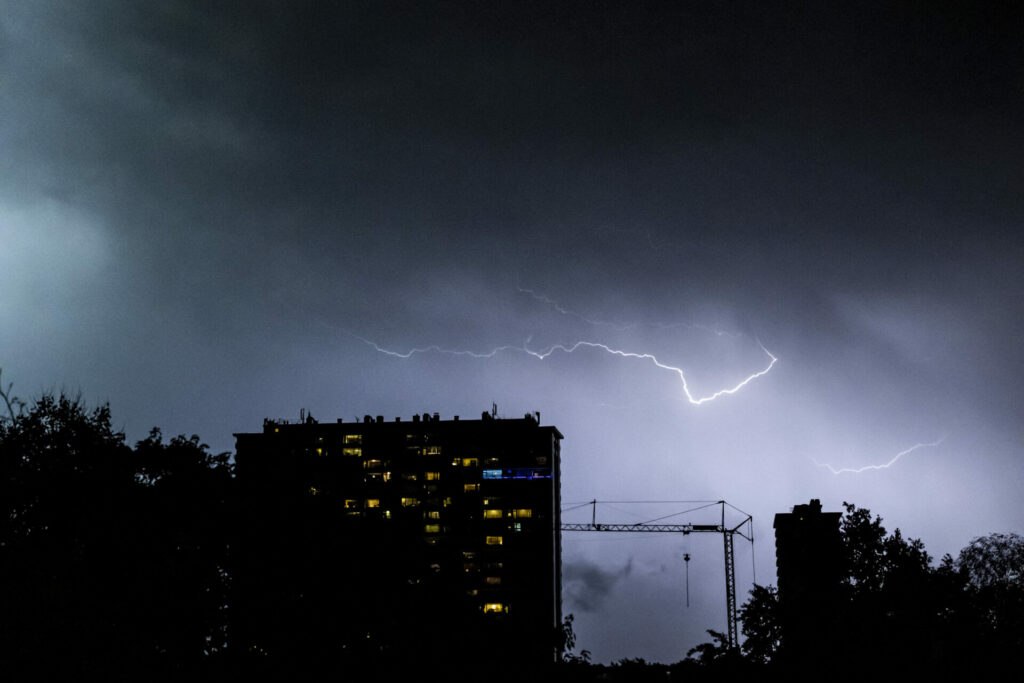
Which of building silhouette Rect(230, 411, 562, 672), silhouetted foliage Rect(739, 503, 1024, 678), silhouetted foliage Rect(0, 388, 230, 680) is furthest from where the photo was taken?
building silhouette Rect(230, 411, 562, 672)

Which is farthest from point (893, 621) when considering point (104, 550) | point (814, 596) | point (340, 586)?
point (104, 550)

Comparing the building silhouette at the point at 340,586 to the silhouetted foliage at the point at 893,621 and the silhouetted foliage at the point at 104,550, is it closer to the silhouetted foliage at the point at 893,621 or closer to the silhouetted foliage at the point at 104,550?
the silhouetted foliage at the point at 104,550

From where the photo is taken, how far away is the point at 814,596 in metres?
17.6

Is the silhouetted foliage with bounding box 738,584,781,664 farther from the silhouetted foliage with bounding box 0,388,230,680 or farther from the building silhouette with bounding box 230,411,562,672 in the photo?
the silhouetted foliage with bounding box 0,388,230,680

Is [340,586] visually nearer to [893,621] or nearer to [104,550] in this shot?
[104,550]

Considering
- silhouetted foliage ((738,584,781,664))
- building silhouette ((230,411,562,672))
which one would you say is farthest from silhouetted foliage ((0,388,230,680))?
silhouetted foliage ((738,584,781,664))

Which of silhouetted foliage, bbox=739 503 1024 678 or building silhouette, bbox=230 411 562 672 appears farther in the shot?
building silhouette, bbox=230 411 562 672

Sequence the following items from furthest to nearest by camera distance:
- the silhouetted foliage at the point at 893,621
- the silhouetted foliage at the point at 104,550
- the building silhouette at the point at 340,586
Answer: the building silhouette at the point at 340,586 < the silhouetted foliage at the point at 104,550 < the silhouetted foliage at the point at 893,621

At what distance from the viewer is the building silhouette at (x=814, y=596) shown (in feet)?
52.6

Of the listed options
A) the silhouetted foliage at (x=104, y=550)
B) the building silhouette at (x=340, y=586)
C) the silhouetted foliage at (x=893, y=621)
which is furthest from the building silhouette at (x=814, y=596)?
the silhouetted foliage at (x=104, y=550)

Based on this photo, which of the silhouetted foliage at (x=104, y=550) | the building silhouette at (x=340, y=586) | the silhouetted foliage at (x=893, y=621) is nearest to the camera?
the silhouetted foliage at (x=893, y=621)

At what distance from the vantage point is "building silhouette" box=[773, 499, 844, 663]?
632 inches

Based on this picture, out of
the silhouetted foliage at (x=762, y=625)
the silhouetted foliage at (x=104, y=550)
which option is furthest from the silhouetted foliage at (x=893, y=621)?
the silhouetted foliage at (x=104, y=550)

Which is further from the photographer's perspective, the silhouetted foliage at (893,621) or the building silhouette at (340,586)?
the building silhouette at (340,586)
